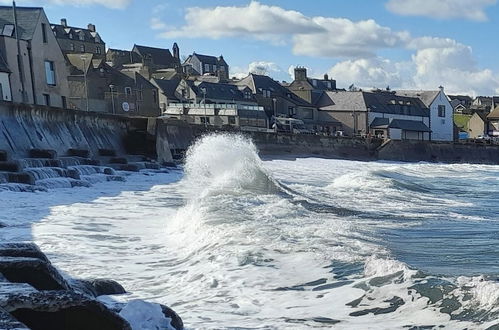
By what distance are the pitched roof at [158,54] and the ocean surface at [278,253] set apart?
76.3 meters

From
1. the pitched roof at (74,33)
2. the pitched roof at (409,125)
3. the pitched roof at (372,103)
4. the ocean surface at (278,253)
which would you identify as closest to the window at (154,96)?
the pitched roof at (372,103)

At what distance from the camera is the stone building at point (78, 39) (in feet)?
263

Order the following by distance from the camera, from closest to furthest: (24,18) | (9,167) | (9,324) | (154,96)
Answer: (9,324), (9,167), (24,18), (154,96)

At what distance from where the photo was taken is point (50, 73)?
35.9 m

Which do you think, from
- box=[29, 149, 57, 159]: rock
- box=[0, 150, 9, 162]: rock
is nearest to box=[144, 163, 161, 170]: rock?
box=[29, 149, 57, 159]: rock

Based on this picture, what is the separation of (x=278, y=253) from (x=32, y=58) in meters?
30.5

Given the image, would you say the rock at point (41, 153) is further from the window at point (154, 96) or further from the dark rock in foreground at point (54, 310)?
the window at point (154, 96)

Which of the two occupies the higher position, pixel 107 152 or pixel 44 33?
pixel 44 33

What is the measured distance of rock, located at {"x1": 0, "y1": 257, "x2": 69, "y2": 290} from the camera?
5.13 m

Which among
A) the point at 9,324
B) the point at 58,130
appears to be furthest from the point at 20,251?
the point at 58,130

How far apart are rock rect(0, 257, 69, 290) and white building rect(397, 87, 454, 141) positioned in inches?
2666

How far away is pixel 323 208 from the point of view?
45.3ft

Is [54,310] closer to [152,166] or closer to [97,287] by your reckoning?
[97,287]

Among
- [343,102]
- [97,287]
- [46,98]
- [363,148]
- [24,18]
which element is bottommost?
[97,287]
